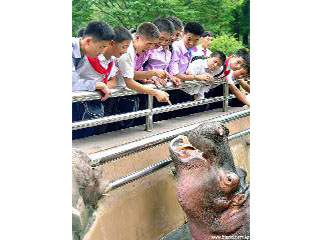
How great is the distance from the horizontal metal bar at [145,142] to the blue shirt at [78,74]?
24 centimetres

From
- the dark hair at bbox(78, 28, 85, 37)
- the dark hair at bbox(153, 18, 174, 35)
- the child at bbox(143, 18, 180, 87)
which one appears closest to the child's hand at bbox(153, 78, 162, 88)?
the child at bbox(143, 18, 180, 87)

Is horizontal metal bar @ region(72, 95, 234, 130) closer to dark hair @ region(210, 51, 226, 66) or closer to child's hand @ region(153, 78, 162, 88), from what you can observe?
child's hand @ region(153, 78, 162, 88)

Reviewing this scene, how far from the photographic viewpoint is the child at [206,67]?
2942 millimetres

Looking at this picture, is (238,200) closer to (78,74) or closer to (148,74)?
(148,74)

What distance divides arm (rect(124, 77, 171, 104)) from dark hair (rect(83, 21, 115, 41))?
283 millimetres

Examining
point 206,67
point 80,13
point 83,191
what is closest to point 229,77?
point 206,67

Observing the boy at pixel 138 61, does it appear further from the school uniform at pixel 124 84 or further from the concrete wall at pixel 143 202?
the concrete wall at pixel 143 202

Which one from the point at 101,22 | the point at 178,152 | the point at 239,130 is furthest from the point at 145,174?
the point at 101,22

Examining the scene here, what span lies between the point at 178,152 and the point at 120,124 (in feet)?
1.01

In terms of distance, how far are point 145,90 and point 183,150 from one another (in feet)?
1.03

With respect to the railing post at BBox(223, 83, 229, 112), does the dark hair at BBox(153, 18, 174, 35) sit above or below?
above

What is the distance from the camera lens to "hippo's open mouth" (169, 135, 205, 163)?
2.75 meters
